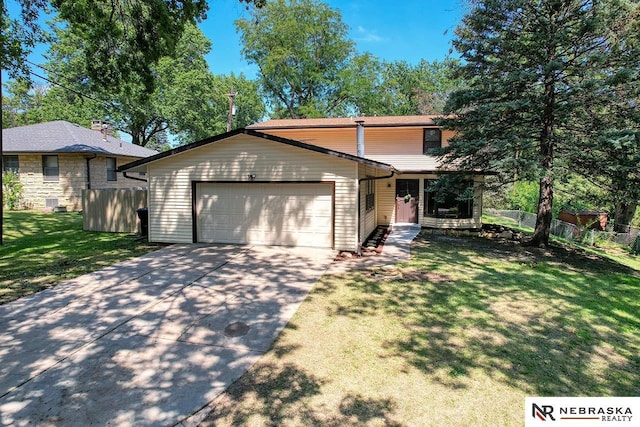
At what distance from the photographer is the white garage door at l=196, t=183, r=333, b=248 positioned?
1062 centimetres

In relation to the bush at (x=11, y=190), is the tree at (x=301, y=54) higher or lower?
higher

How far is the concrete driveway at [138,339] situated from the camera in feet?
11.3

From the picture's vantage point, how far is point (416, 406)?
3.46 metres

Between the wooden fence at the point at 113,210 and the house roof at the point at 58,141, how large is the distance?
639 centimetres

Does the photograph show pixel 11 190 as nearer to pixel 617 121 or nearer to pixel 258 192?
pixel 258 192

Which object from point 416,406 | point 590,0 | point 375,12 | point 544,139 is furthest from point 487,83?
point 375,12

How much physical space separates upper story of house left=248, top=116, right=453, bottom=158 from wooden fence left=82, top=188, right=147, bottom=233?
704 cm

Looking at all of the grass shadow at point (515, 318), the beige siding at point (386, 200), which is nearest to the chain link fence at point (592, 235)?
the grass shadow at point (515, 318)

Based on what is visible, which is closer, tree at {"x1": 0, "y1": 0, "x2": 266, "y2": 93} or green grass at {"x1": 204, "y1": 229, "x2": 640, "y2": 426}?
green grass at {"x1": 204, "y1": 229, "x2": 640, "y2": 426}

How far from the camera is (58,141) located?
19.1 meters

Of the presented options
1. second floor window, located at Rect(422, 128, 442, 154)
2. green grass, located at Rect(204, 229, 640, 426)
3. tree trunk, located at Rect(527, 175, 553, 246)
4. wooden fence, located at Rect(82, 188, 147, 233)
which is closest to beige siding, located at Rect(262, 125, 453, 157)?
second floor window, located at Rect(422, 128, 442, 154)

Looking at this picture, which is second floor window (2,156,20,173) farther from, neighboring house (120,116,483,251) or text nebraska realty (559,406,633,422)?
text nebraska realty (559,406,633,422)

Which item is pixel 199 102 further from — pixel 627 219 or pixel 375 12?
pixel 627 219

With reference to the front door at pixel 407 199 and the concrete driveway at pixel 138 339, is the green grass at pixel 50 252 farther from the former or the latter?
the front door at pixel 407 199
